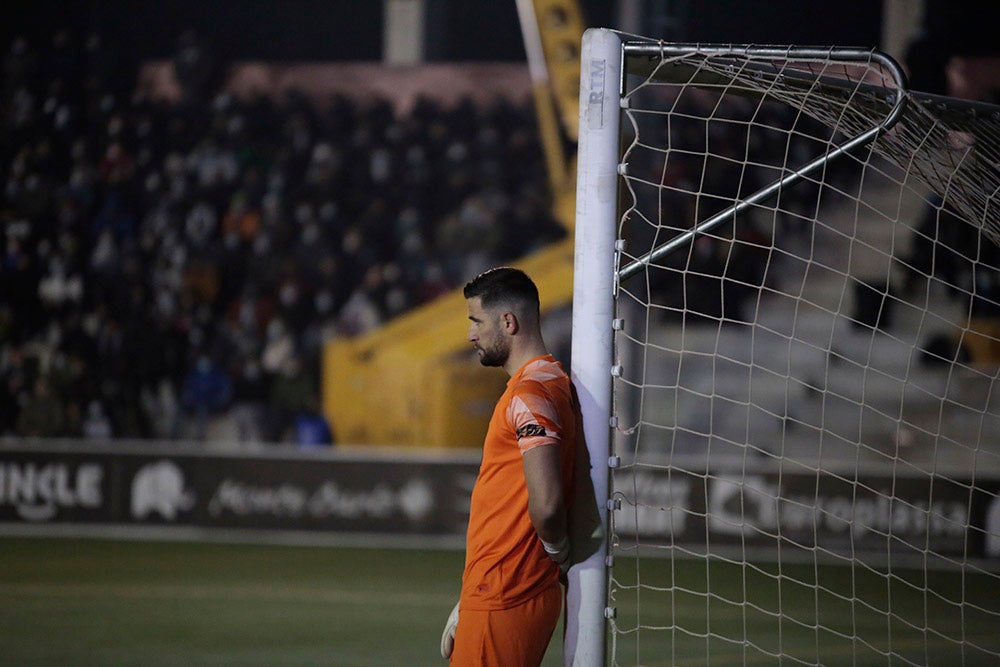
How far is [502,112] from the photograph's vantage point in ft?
52.6

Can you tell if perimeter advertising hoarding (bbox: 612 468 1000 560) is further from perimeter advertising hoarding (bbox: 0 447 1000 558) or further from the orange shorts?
the orange shorts

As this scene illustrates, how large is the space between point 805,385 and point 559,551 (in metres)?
4.79

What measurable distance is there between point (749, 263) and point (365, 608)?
7039mm

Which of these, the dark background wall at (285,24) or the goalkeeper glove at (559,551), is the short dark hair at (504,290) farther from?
the dark background wall at (285,24)

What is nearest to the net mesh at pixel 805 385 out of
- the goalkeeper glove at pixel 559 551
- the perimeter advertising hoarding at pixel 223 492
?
the goalkeeper glove at pixel 559 551

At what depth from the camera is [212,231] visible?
15969mm

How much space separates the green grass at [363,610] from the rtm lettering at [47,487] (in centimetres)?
57

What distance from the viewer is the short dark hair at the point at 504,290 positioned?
10.6ft

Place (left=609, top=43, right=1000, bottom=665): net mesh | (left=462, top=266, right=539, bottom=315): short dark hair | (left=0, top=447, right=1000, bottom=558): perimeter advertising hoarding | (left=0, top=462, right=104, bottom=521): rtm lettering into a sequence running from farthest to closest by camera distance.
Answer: (left=0, top=462, right=104, bottom=521): rtm lettering, (left=0, top=447, right=1000, bottom=558): perimeter advertising hoarding, (left=609, top=43, right=1000, bottom=665): net mesh, (left=462, top=266, right=539, bottom=315): short dark hair

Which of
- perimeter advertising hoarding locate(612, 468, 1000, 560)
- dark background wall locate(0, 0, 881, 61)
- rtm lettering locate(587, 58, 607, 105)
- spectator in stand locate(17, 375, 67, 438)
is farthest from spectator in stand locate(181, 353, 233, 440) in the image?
rtm lettering locate(587, 58, 607, 105)

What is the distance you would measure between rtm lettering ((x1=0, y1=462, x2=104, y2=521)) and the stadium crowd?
245cm

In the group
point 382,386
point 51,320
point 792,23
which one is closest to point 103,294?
point 51,320

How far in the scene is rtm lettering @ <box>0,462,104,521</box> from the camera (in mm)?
11914

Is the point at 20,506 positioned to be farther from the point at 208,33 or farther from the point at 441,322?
the point at 208,33
